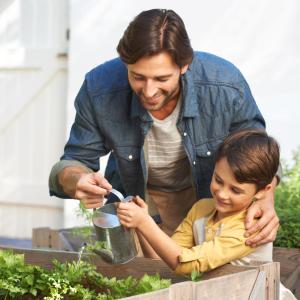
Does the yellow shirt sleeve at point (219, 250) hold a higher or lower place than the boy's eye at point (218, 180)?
lower

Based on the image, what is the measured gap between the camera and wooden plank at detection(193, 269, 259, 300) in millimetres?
3082

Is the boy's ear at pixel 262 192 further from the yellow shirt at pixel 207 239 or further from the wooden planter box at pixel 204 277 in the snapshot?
the wooden planter box at pixel 204 277

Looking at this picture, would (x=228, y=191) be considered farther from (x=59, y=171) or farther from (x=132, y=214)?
(x=59, y=171)

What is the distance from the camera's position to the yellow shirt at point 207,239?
3475 mm

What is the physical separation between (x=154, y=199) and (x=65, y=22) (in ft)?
11.2

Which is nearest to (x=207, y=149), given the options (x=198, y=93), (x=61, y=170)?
(x=198, y=93)

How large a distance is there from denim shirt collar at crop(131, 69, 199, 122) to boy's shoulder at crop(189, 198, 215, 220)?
1.10 feet

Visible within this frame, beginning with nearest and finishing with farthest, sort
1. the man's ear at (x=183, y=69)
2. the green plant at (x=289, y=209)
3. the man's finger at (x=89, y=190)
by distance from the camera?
the man's finger at (x=89, y=190) → the man's ear at (x=183, y=69) → the green plant at (x=289, y=209)

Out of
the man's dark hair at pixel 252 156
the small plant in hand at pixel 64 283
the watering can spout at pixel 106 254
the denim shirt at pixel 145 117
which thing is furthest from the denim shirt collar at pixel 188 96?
the small plant in hand at pixel 64 283

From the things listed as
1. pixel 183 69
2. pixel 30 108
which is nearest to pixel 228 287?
pixel 183 69

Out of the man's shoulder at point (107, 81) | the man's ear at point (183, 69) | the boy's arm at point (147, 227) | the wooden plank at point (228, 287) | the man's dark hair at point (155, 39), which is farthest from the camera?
the man's shoulder at point (107, 81)

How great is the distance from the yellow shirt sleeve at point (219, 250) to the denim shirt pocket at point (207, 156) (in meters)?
0.45

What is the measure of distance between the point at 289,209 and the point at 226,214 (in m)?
1.03

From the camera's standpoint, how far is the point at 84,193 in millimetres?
3568
